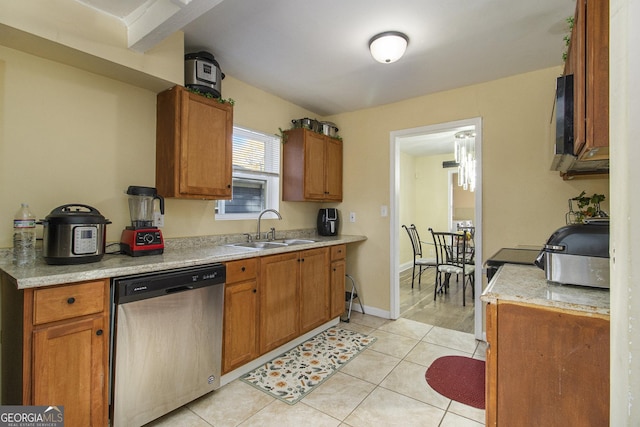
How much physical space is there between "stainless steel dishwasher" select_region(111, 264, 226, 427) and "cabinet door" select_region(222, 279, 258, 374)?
0.10m

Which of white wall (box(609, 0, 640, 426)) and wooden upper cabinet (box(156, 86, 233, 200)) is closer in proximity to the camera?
white wall (box(609, 0, 640, 426))

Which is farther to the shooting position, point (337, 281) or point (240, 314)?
point (337, 281)

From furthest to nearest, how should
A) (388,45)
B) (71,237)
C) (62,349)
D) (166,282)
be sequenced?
(388,45)
(166,282)
(71,237)
(62,349)

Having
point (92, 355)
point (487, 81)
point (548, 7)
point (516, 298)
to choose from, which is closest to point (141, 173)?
point (92, 355)

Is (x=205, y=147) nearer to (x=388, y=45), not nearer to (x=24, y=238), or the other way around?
(x=24, y=238)

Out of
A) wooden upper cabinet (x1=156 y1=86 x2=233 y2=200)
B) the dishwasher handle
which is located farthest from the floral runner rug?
wooden upper cabinet (x1=156 y1=86 x2=233 y2=200)

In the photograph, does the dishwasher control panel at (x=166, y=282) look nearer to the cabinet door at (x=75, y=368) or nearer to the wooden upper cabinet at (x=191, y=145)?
the cabinet door at (x=75, y=368)

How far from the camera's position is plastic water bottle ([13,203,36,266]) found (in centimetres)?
160

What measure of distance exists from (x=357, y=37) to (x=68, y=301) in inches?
90.5

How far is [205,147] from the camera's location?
231cm

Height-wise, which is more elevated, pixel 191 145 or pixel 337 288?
pixel 191 145

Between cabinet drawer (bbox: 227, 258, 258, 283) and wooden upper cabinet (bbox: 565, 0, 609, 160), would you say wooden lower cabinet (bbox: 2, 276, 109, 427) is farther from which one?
wooden upper cabinet (bbox: 565, 0, 609, 160)

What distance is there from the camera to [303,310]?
2727 mm

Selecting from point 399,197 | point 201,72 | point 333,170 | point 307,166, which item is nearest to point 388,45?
point 201,72
